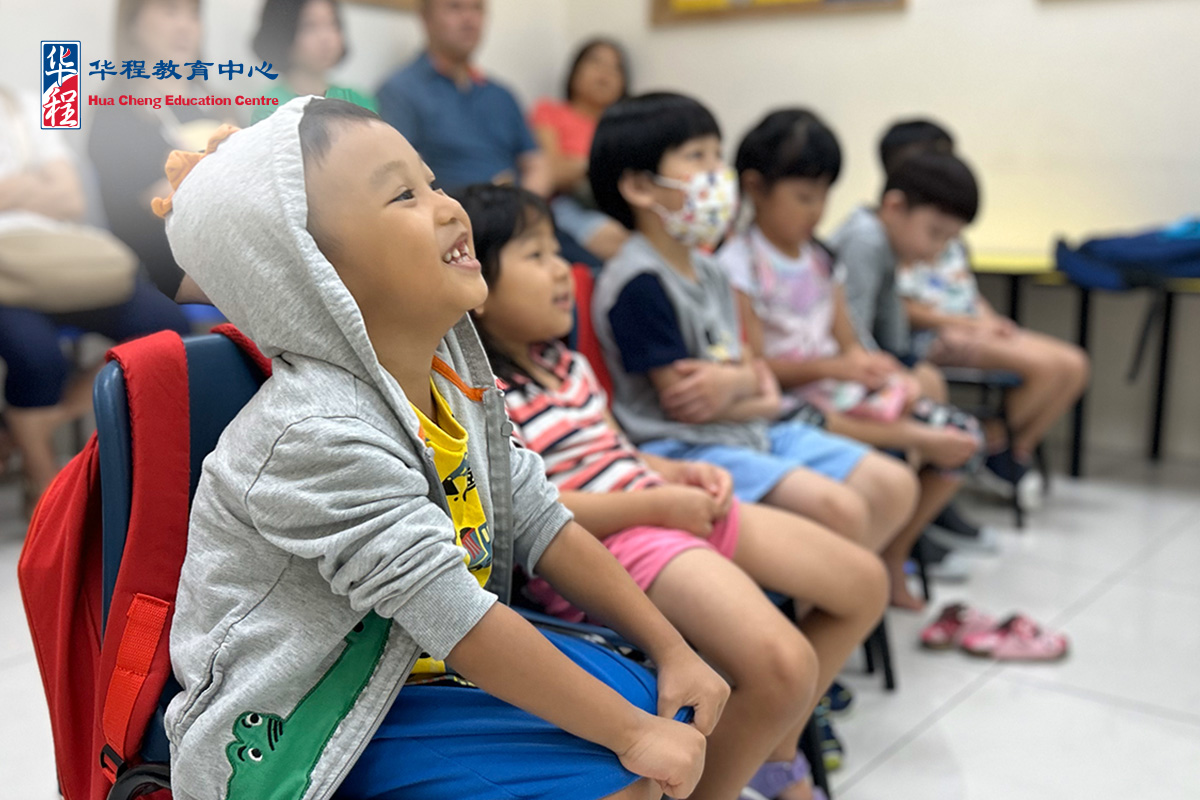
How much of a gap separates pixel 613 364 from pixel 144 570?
0.95 metres

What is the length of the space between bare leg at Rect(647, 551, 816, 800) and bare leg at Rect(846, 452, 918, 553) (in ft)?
1.98

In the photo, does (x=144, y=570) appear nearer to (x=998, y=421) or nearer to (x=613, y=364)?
(x=613, y=364)

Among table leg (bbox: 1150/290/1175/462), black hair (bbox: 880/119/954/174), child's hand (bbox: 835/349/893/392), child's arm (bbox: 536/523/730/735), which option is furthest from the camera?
table leg (bbox: 1150/290/1175/462)

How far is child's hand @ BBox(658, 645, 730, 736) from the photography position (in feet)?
3.12

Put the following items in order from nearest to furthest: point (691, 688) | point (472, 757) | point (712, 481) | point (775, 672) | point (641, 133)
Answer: point (472, 757)
point (691, 688)
point (775, 672)
point (712, 481)
point (641, 133)

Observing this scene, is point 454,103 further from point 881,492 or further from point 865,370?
point 881,492

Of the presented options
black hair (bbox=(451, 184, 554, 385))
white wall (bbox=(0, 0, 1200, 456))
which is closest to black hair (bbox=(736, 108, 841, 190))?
black hair (bbox=(451, 184, 554, 385))

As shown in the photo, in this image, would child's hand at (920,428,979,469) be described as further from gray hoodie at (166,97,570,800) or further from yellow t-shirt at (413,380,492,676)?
gray hoodie at (166,97,570,800)

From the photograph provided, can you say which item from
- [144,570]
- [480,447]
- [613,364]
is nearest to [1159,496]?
[613,364]

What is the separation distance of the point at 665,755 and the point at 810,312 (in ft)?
4.64

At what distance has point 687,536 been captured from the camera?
1.29m

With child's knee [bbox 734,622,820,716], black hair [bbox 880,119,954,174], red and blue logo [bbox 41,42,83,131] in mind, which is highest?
black hair [bbox 880,119,954,174]

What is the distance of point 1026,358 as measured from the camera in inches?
114

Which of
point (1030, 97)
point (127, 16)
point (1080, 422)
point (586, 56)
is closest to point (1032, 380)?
point (1080, 422)
